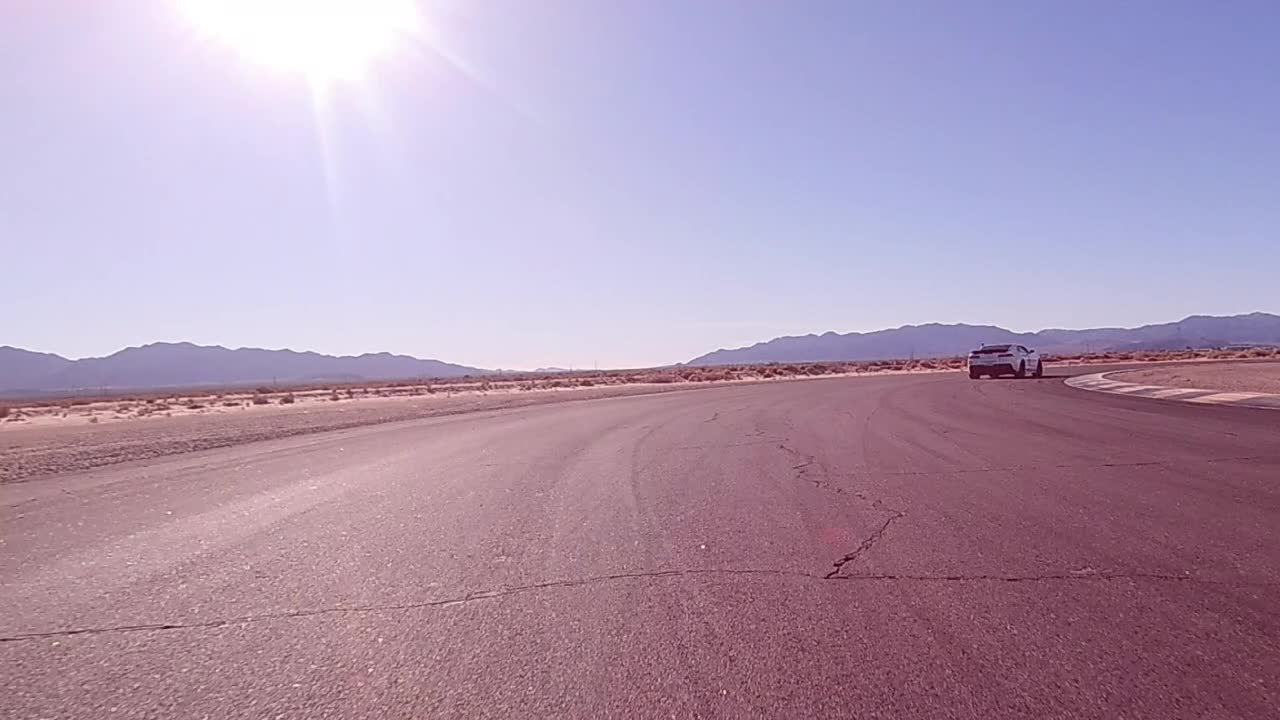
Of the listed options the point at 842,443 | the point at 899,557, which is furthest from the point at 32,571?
the point at 842,443

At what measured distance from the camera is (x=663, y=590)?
5.81 meters

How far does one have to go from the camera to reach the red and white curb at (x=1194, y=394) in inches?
808

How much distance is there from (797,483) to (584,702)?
260 inches

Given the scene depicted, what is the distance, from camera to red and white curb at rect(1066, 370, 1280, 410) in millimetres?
20530

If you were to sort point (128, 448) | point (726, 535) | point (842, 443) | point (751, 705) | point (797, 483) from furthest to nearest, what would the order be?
point (128, 448) < point (842, 443) < point (797, 483) < point (726, 535) < point (751, 705)

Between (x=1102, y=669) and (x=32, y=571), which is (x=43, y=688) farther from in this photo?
(x=1102, y=669)

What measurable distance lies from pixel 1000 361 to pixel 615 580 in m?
40.7

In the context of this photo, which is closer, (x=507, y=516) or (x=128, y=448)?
(x=507, y=516)

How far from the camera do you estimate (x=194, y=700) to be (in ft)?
13.6

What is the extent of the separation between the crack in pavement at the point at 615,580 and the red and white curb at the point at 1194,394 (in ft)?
54.4

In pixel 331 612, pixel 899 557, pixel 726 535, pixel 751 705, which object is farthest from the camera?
pixel 726 535

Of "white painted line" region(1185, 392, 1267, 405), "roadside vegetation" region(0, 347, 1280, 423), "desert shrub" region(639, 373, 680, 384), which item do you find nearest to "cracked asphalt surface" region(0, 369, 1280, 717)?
"white painted line" region(1185, 392, 1267, 405)

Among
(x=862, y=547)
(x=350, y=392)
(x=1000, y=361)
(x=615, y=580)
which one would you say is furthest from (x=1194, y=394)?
(x=350, y=392)

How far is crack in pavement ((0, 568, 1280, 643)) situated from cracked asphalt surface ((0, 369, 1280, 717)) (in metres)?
0.03
